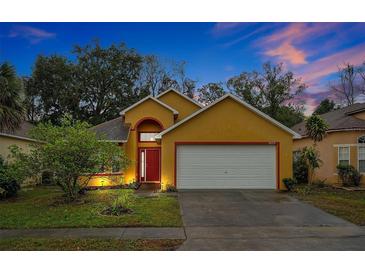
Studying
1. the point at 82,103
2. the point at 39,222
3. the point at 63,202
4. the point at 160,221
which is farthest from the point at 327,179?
the point at 82,103

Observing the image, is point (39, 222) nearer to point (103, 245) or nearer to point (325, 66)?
point (103, 245)

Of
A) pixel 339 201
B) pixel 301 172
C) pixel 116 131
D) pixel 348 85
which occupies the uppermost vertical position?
pixel 348 85

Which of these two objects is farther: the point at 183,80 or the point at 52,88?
the point at 183,80

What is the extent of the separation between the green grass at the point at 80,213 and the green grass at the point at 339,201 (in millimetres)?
5325

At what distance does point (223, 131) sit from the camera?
1576 centimetres

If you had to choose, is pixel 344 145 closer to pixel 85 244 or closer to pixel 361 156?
pixel 361 156

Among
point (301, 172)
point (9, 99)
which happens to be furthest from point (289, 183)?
point (9, 99)

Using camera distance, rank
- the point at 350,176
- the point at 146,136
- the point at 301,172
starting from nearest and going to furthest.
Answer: the point at 350,176 → the point at 301,172 → the point at 146,136

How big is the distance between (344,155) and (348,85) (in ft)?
55.0

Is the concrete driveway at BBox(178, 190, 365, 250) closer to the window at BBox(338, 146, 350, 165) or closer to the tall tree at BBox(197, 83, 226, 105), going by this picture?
the window at BBox(338, 146, 350, 165)

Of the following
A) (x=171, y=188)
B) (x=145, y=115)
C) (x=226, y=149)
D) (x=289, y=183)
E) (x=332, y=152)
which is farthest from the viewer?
(x=145, y=115)

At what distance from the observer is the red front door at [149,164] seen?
19.8m

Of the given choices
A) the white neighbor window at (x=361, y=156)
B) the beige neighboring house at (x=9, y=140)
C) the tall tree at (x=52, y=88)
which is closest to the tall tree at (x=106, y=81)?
the tall tree at (x=52, y=88)

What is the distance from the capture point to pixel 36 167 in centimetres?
1148
